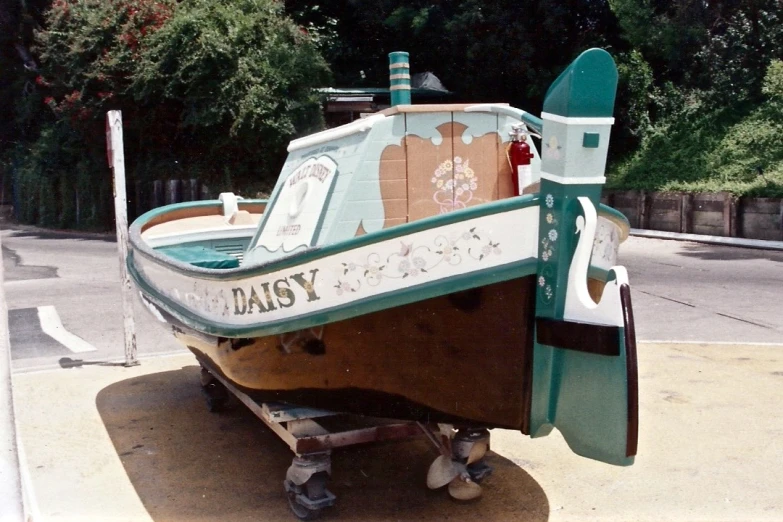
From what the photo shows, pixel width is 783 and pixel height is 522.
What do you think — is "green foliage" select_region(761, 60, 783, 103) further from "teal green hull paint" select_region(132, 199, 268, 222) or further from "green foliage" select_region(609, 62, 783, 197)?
"teal green hull paint" select_region(132, 199, 268, 222)

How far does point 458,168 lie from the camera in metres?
4.97

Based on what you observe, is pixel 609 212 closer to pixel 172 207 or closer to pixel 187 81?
pixel 172 207

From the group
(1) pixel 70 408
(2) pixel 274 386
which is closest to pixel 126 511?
(2) pixel 274 386

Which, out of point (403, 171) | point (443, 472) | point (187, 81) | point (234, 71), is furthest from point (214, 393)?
point (187, 81)

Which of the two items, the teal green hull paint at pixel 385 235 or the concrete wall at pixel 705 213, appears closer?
the teal green hull paint at pixel 385 235

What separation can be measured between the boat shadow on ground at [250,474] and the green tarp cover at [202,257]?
1.17 metres

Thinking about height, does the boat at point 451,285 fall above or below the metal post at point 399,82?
below

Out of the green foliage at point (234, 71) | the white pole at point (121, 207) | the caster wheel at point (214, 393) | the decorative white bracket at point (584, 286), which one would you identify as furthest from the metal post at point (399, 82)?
the green foliage at point (234, 71)

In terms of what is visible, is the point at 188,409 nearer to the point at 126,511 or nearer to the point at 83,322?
the point at 126,511

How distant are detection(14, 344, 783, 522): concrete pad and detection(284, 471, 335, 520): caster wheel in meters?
0.11

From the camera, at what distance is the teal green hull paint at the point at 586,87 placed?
3.61 m

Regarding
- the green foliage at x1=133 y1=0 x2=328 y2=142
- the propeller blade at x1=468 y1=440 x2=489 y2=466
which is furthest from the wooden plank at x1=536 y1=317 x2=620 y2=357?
the green foliage at x1=133 y1=0 x2=328 y2=142

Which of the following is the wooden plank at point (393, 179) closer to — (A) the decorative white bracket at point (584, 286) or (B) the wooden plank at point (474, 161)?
(B) the wooden plank at point (474, 161)

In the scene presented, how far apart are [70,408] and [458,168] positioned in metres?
3.79
